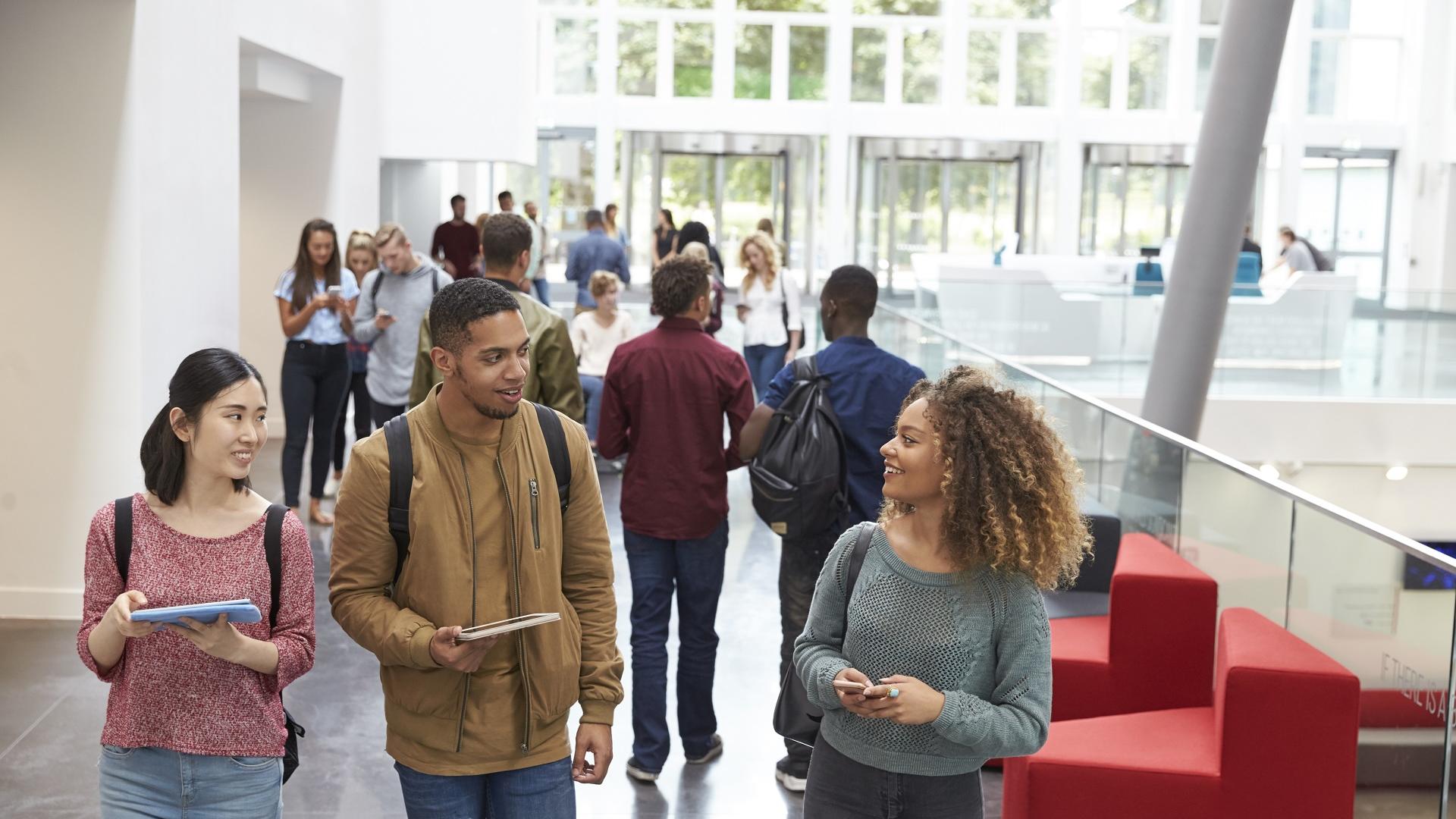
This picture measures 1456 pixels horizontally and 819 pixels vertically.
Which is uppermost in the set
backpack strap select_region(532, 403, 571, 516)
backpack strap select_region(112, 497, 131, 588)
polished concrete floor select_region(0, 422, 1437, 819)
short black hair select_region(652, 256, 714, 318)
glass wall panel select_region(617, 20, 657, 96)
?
glass wall panel select_region(617, 20, 657, 96)

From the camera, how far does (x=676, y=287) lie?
521 centimetres

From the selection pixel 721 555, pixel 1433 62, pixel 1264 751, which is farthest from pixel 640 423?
pixel 1433 62

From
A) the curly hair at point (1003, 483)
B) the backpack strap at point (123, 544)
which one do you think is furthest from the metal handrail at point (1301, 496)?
the backpack strap at point (123, 544)

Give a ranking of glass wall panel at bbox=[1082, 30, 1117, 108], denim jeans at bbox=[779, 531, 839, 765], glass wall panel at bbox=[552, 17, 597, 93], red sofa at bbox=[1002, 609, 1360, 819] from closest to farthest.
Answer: red sofa at bbox=[1002, 609, 1360, 819] → denim jeans at bbox=[779, 531, 839, 765] → glass wall panel at bbox=[552, 17, 597, 93] → glass wall panel at bbox=[1082, 30, 1117, 108]

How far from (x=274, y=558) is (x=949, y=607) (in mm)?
1351

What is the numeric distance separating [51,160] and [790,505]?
436 centimetres

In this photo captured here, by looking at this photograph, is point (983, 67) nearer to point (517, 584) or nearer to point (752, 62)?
point (752, 62)

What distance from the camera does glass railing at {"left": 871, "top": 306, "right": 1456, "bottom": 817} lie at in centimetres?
369

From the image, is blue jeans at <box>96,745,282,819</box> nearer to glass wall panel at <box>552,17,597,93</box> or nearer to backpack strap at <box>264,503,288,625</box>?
backpack strap at <box>264,503,288,625</box>

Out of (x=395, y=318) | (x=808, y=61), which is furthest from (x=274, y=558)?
(x=808, y=61)

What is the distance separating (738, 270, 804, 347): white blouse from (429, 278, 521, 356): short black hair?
9622 mm

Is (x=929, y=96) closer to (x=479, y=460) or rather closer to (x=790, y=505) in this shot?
(x=790, y=505)

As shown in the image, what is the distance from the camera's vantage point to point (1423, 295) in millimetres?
15359

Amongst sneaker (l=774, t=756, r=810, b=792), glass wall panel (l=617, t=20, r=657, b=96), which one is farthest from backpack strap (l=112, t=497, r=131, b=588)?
glass wall panel (l=617, t=20, r=657, b=96)
